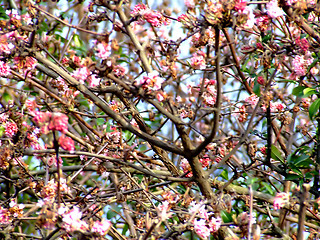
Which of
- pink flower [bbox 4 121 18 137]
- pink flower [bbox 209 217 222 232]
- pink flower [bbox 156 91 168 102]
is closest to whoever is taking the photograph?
pink flower [bbox 156 91 168 102]

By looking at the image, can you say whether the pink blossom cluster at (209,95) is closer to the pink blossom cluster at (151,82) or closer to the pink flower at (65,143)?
the pink blossom cluster at (151,82)

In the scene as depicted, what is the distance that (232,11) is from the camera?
174cm

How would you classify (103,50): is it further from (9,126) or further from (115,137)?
(9,126)

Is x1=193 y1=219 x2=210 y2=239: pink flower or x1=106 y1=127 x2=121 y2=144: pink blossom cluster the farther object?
x1=106 y1=127 x2=121 y2=144: pink blossom cluster

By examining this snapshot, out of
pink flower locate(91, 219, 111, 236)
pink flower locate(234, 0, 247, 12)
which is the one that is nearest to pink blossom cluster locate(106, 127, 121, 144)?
pink flower locate(91, 219, 111, 236)

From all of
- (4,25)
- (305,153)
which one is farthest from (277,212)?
(4,25)

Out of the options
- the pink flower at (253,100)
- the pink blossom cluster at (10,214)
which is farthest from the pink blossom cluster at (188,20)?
the pink blossom cluster at (10,214)

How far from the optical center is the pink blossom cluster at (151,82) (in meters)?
1.74

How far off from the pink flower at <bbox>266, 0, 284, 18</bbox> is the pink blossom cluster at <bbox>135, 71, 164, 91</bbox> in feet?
2.34

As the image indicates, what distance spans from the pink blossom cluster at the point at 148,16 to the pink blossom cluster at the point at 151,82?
1.01 feet

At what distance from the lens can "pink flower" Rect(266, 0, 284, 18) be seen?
1.96 m

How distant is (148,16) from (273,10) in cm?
65

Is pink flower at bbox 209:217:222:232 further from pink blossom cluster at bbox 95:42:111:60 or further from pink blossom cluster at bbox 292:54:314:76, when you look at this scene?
pink blossom cluster at bbox 292:54:314:76

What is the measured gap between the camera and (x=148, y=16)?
2.03 meters
